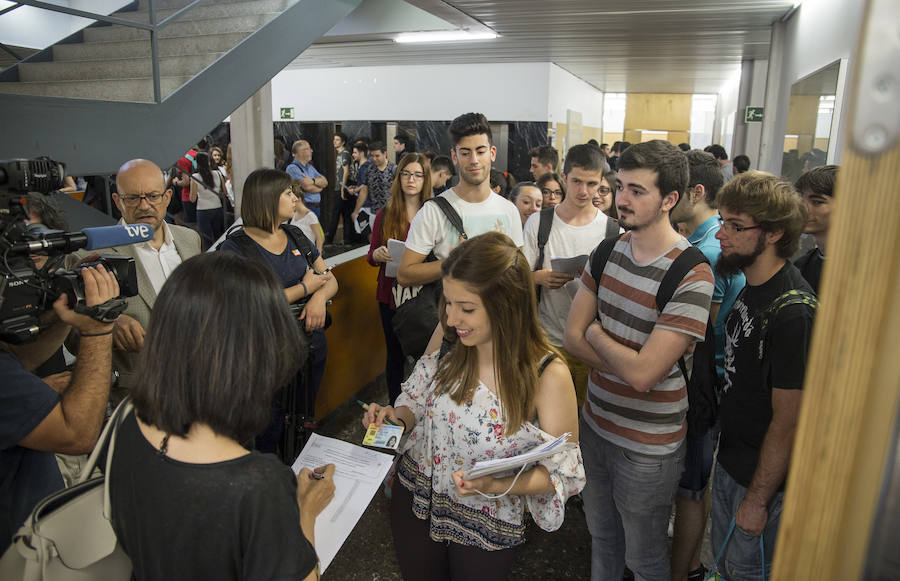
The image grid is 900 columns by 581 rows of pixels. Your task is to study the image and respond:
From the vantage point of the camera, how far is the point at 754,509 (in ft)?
5.73

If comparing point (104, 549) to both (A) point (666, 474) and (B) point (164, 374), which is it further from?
(A) point (666, 474)

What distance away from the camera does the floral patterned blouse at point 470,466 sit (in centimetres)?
168

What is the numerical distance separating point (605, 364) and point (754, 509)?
25.8 inches

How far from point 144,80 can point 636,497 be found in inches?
187

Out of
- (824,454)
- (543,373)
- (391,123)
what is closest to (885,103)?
(824,454)

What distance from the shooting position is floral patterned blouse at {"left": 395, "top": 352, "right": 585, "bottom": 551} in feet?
5.52

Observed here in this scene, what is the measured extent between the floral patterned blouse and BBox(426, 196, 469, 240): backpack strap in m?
1.40

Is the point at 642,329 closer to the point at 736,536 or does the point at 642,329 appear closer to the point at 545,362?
the point at 545,362

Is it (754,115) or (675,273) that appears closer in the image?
(675,273)

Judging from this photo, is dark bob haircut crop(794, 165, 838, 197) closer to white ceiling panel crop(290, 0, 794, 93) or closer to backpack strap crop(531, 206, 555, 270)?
backpack strap crop(531, 206, 555, 270)

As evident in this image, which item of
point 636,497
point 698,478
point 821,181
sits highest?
point 821,181

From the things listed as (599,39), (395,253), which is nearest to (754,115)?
(599,39)

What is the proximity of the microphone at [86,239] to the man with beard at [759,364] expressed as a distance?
1929 mm

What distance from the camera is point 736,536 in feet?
6.10
